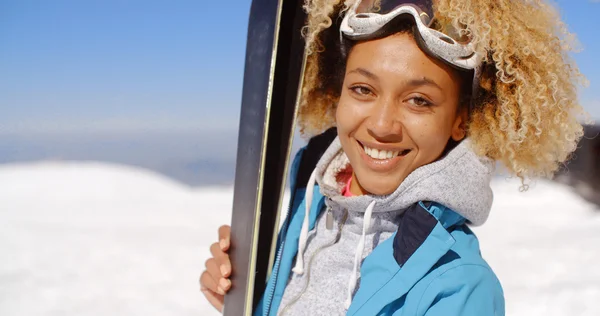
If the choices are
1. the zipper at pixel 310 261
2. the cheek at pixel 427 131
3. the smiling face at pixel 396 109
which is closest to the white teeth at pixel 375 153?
the smiling face at pixel 396 109

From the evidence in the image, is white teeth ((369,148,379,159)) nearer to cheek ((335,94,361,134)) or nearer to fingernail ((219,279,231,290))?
cheek ((335,94,361,134))

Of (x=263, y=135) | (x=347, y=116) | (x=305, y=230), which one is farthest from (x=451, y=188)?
(x=263, y=135)

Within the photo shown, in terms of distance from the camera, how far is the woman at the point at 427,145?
1.25 m

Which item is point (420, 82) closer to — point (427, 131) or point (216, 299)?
point (427, 131)

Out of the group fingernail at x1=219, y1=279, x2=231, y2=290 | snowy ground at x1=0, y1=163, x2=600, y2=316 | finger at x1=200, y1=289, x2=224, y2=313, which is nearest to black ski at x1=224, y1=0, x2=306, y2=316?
fingernail at x1=219, y1=279, x2=231, y2=290

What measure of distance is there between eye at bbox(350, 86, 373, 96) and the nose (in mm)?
52

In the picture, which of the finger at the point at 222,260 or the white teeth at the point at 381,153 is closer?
the white teeth at the point at 381,153

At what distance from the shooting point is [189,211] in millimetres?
5559

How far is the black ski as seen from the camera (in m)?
1.64

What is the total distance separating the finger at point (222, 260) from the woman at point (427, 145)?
19cm

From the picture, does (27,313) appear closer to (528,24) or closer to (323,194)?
(323,194)

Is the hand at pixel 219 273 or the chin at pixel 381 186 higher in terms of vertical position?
the chin at pixel 381 186

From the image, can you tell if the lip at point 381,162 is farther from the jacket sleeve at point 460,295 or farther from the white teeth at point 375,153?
the jacket sleeve at point 460,295

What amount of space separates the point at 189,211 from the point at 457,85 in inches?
178
